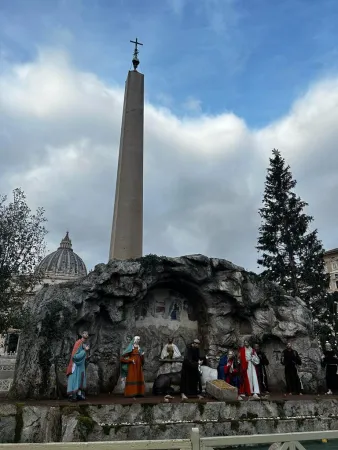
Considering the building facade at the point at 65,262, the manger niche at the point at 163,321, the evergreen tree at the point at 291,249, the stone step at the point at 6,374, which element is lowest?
the stone step at the point at 6,374

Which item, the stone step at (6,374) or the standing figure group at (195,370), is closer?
the standing figure group at (195,370)

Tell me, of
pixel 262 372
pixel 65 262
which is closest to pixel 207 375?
pixel 262 372

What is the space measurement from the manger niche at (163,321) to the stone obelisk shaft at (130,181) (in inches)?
90.3

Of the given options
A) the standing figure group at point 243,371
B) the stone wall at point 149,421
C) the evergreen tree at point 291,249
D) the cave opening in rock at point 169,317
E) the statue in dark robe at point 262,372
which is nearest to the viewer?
the stone wall at point 149,421

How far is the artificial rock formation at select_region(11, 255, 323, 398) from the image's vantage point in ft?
38.9

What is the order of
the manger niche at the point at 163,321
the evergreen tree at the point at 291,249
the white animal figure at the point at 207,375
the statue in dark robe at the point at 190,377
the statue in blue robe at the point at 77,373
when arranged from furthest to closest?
the evergreen tree at the point at 291,249 → the manger niche at the point at 163,321 → the white animal figure at the point at 207,375 → the statue in dark robe at the point at 190,377 → the statue in blue robe at the point at 77,373

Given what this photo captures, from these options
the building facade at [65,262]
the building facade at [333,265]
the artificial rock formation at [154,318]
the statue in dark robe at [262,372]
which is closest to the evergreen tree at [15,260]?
the artificial rock formation at [154,318]

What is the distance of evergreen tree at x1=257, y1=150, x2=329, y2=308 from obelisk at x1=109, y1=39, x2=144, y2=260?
434 inches

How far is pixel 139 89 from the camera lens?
20.1 metres

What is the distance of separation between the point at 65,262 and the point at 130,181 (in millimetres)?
62285

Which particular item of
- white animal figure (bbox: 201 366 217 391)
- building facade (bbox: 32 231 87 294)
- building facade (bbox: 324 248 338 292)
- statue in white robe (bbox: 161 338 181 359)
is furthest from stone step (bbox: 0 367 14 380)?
building facade (bbox: 32 231 87 294)

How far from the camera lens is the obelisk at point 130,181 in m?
16.5

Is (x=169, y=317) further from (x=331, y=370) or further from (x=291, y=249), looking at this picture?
(x=291, y=249)

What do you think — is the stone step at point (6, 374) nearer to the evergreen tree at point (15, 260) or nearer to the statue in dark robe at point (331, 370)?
the evergreen tree at point (15, 260)
